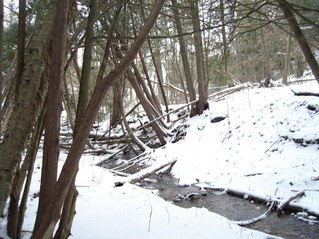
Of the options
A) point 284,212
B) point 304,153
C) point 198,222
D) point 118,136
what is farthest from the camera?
point 118,136

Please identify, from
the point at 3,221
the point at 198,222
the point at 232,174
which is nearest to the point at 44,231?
the point at 3,221

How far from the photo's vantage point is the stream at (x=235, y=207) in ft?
11.1

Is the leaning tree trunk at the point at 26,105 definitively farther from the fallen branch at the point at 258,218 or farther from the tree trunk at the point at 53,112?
the fallen branch at the point at 258,218

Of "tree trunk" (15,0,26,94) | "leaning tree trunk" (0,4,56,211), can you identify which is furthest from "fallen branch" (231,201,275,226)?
"tree trunk" (15,0,26,94)

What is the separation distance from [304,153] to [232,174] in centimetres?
153

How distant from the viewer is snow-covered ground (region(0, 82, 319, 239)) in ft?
9.31

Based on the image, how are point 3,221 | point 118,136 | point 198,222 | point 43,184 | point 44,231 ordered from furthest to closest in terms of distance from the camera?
1. point 118,136
2. point 198,222
3. point 3,221
4. point 43,184
5. point 44,231

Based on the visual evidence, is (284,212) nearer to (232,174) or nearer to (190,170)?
(232,174)

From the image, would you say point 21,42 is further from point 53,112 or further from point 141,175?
point 141,175

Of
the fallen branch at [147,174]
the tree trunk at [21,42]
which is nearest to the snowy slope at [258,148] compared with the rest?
the fallen branch at [147,174]

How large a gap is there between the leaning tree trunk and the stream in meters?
3.12

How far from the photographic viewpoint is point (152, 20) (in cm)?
185

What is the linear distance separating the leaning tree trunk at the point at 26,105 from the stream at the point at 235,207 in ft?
10.2

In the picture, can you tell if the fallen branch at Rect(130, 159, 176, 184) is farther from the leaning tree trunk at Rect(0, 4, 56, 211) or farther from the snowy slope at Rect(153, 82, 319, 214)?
the leaning tree trunk at Rect(0, 4, 56, 211)
